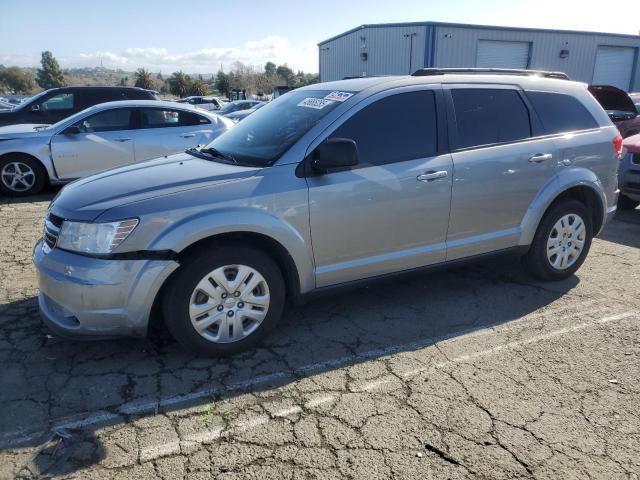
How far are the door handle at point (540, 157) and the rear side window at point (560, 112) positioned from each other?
0.84 ft

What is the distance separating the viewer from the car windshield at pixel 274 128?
139 inches

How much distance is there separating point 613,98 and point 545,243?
7.45 meters

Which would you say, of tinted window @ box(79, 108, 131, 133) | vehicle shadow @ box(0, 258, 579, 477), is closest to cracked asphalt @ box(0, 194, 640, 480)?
vehicle shadow @ box(0, 258, 579, 477)

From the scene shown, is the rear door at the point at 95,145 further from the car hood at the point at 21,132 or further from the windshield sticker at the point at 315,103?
the windshield sticker at the point at 315,103

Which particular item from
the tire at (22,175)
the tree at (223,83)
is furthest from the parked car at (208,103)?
the tree at (223,83)

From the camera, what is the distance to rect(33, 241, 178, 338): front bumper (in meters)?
2.93

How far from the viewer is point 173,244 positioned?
117 inches

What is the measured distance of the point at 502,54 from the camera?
2489 centimetres

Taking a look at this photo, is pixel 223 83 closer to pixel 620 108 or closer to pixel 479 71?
pixel 620 108

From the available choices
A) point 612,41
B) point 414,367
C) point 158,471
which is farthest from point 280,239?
point 612,41

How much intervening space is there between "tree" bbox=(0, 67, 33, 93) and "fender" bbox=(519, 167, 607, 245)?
71.4 metres

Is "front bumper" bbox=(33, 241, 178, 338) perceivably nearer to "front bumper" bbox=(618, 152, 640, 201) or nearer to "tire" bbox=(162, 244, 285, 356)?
"tire" bbox=(162, 244, 285, 356)

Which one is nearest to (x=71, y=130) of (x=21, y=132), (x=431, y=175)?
(x=21, y=132)

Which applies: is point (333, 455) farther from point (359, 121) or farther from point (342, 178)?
point (359, 121)
